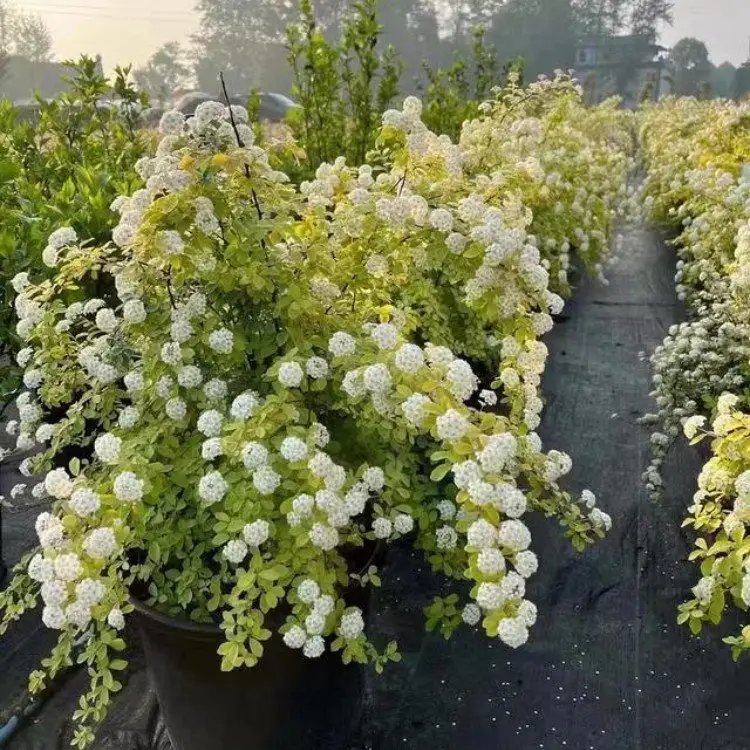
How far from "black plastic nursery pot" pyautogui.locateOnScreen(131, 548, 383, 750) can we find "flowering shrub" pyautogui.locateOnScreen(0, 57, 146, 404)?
37.6 inches

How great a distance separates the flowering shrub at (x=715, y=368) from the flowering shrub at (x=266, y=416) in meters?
0.35

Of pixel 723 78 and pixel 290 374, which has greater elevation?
pixel 290 374

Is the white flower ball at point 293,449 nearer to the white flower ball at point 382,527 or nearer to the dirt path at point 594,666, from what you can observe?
the white flower ball at point 382,527

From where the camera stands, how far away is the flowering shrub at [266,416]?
138 cm

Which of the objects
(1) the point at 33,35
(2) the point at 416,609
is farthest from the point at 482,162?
(1) the point at 33,35

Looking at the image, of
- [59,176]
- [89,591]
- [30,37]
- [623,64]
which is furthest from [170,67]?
[89,591]

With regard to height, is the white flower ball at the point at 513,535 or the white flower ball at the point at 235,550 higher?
the white flower ball at the point at 513,535

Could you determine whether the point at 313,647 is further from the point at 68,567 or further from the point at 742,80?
the point at 742,80

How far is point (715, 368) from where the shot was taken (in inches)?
115

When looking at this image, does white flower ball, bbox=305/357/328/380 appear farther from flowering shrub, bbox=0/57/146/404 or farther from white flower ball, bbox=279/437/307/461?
flowering shrub, bbox=0/57/146/404

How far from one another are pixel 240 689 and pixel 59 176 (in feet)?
9.68

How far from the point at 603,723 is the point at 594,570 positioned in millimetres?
710

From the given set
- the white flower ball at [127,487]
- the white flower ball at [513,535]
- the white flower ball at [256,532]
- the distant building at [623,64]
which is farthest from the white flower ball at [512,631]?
the distant building at [623,64]

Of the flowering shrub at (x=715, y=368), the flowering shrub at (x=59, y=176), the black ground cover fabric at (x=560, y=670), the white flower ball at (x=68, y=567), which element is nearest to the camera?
the white flower ball at (x=68, y=567)
